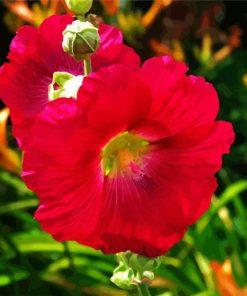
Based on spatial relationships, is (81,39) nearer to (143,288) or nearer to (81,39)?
(81,39)

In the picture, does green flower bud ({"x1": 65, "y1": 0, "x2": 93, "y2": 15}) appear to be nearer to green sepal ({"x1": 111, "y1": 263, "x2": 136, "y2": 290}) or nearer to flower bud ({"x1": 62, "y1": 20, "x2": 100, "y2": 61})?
flower bud ({"x1": 62, "y1": 20, "x2": 100, "y2": 61})

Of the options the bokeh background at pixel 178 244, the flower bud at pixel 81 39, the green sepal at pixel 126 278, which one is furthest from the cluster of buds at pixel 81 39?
the bokeh background at pixel 178 244

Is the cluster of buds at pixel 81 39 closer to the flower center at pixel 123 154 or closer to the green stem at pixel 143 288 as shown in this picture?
the flower center at pixel 123 154

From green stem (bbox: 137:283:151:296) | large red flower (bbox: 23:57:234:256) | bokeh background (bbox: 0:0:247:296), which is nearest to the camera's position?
large red flower (bbox: 23:57:234:256)

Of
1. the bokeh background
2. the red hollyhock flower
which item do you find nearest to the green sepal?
the red hollyhock flower

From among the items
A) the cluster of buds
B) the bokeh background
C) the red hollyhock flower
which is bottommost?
the bokeh background

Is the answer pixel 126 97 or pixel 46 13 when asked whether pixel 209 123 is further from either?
pixel 46 13

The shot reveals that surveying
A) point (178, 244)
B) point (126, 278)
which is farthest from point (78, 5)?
point (178, 244)

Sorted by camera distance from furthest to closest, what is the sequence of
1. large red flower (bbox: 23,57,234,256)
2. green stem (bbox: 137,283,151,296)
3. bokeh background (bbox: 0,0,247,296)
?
bokeh background (bbox: 0,0,247,296) < green stem (bbox: 137,283,151,296) < large red flower (bbox: 23,57,234,256)
